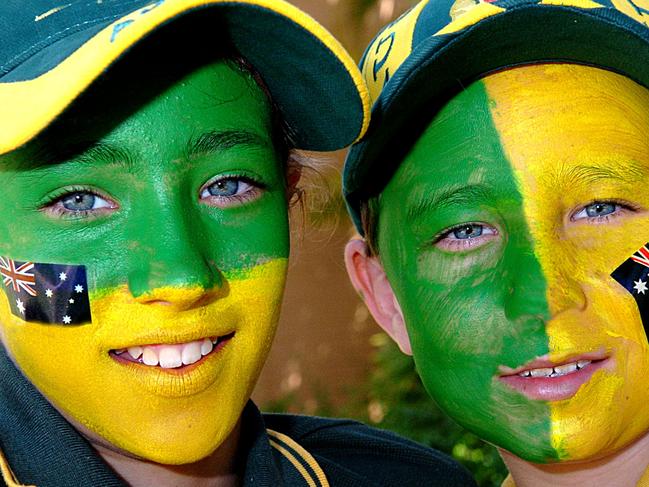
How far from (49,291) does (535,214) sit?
1062 mm

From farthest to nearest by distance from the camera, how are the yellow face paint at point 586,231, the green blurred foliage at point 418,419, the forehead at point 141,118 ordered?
the green blurred foliage at point 418,419, the yellow face paint at point 586,231, the forehead at point 141,118

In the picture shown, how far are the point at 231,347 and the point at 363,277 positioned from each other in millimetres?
783

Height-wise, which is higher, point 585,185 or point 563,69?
point 563,69

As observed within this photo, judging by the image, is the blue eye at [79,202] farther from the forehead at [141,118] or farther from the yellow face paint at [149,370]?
the yellow face paint at [149,370]

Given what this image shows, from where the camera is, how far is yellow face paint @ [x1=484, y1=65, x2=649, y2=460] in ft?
7.04

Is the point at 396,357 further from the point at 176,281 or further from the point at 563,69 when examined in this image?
the point at 176,281

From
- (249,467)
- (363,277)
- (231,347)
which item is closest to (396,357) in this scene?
(363,277)

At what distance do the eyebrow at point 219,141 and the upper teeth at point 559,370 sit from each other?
0.81 meters

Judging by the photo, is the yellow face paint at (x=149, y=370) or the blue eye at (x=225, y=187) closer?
the yellow face paint at (x=149, y=370)

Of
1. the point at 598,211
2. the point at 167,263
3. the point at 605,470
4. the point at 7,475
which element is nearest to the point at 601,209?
the point at 598,211

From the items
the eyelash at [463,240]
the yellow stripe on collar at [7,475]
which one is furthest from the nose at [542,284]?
the yellow stripe on collar at [7,475]

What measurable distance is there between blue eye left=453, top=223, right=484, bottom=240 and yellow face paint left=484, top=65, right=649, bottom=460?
0.47 ft

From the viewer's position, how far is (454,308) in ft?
7.48

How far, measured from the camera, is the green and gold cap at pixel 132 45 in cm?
179
